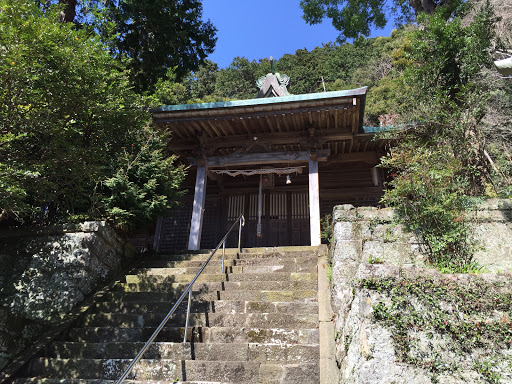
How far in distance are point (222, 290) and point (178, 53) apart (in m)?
8.25

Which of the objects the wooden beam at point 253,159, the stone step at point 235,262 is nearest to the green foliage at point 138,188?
the stone step at point 235,262

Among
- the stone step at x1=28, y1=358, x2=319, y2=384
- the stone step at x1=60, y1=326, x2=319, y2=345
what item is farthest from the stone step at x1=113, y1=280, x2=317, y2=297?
the stone step at x1=28, y1=358, x2=319, y2=384

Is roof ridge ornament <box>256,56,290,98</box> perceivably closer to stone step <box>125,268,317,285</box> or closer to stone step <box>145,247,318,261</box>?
stone step <box>145,247,318,261</box>

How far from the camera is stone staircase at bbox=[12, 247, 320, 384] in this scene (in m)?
3.92

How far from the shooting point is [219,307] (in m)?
5.10

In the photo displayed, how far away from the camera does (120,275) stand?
6605 mm

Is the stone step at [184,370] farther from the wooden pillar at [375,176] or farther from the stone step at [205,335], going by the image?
the wooden pillar at [375,176]

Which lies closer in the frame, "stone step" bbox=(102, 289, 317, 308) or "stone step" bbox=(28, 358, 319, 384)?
"stone step" bbox=(28, 358, 319, 384)

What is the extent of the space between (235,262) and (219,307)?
161cm

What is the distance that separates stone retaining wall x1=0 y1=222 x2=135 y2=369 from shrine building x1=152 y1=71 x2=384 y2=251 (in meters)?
2.76

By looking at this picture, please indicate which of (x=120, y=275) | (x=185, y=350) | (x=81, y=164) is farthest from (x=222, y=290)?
(x=81, y=164)

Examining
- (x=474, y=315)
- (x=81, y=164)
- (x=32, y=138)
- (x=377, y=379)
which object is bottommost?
(x=377, y=379)

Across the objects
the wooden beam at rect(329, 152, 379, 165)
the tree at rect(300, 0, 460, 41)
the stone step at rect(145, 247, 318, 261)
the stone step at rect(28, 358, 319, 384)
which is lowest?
the stone step at rect(28, 358, 319, 384)

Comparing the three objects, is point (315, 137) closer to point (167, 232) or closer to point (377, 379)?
point (167, 232)
